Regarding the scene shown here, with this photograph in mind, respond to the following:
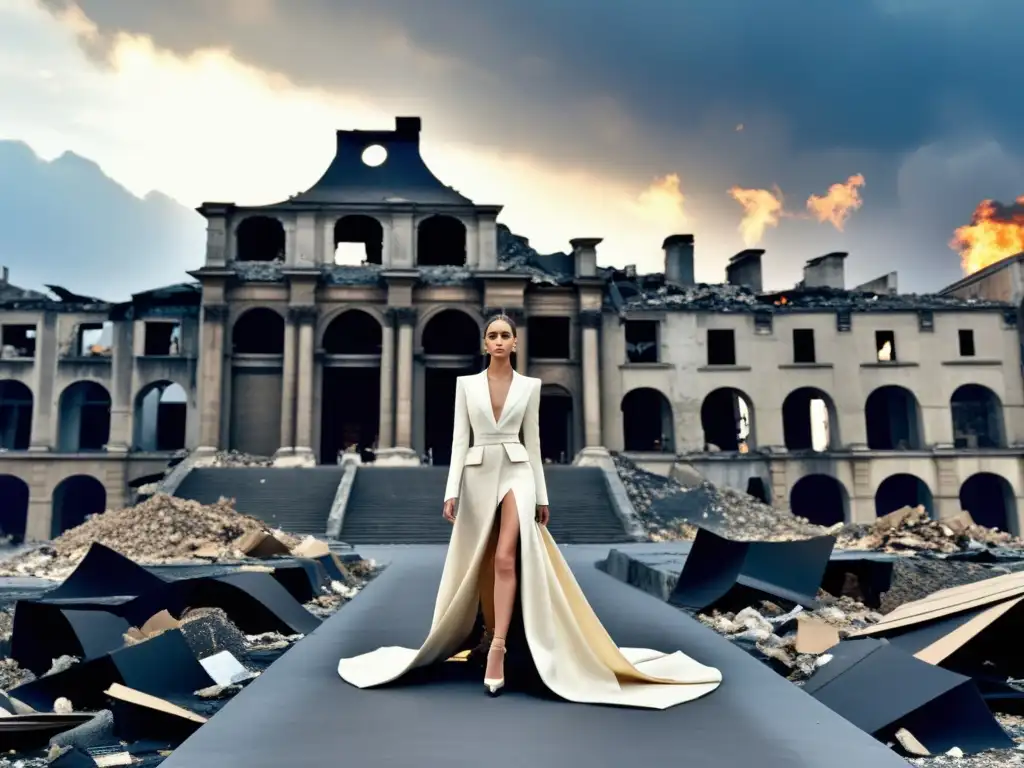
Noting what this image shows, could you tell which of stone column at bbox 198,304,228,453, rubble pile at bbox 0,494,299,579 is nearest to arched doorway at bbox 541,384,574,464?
stone column at bbox 198,304,228,453

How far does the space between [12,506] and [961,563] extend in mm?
42842

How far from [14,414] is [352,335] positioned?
1743 centimetres

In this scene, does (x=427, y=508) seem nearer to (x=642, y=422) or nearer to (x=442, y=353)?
(x=442, y=353)

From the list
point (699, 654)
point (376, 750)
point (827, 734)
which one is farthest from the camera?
point (699, 654)

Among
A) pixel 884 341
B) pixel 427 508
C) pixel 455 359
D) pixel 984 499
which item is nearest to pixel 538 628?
pixel 427 508

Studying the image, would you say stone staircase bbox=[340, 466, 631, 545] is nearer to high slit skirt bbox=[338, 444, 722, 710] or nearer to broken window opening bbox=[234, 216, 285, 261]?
broken window opening bbox=[234, 216, 285, 261]

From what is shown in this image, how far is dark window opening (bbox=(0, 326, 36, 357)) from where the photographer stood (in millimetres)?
37906

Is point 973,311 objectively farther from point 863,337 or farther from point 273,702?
point 273,702

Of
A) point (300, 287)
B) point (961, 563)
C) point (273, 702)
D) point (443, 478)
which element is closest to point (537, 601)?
point (273, 702)

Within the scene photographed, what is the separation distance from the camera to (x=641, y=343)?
130ft

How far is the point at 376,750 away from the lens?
11.4 feet

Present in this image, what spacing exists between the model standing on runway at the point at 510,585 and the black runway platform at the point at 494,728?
5.7 inches

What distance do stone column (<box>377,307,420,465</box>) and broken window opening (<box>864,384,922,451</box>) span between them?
71.6 ft

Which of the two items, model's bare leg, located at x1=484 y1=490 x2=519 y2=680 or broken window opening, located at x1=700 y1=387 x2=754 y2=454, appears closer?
model's bare leg, located at x1=484 y1=490 x2=519 y2=680
